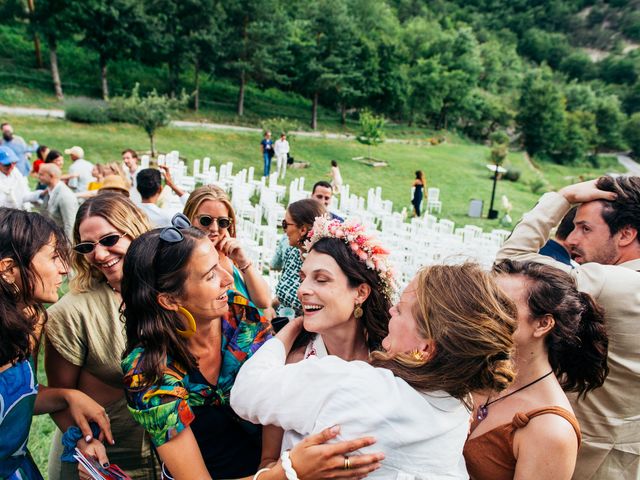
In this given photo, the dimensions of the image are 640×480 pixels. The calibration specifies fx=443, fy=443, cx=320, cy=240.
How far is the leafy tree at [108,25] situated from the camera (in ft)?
98.3

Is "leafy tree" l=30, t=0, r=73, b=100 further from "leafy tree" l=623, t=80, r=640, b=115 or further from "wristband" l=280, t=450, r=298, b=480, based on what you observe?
"leafy tree" l=623, t=80, r=640, b=115

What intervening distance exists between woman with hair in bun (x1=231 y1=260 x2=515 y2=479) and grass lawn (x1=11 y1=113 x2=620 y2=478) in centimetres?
1806

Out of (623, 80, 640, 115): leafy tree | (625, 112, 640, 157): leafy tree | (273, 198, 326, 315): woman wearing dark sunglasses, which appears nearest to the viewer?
(273, 198, 326, 315): woman wearing dark sunglasses

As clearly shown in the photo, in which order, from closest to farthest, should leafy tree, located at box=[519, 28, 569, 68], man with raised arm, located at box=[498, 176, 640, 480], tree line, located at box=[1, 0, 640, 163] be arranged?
1. man with raised arm, located at box=[498, 176, 640, 480]
2. tree line, located at box=[1, 0, 640, 163]
3. leafy tree, located at box=[519, 28, 569, 68]

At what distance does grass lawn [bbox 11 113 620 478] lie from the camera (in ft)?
69.3

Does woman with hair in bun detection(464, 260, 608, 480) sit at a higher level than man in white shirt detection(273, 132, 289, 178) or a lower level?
higher

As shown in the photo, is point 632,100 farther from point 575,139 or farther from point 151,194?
point 151,194

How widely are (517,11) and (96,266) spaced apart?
14058cm

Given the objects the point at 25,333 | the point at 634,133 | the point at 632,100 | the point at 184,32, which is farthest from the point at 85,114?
the point at 632,100

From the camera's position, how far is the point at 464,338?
144cm

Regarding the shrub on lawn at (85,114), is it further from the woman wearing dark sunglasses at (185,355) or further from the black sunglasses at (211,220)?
the woman wearing dark sunglasses at (185,355)

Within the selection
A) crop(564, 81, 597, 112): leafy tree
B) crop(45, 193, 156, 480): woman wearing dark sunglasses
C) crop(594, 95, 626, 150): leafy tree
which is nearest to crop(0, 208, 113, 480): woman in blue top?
crop(45, 193, 156, 480): woman wearing dark sunglasses

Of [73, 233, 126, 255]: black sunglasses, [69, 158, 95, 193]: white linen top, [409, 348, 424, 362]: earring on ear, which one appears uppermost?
[73, 233, 126, 255]: black sunglasses

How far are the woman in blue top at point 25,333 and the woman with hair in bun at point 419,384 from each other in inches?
38.2
